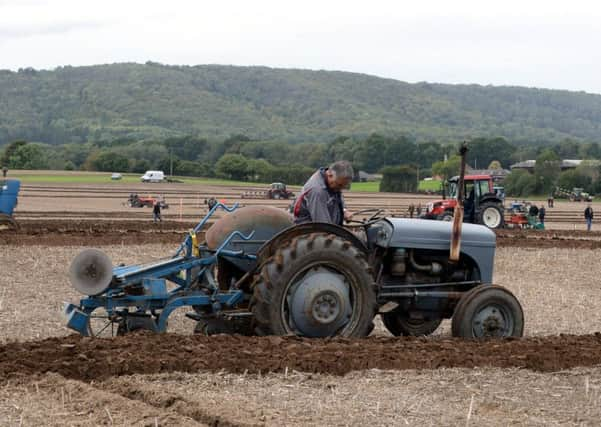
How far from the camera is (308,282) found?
9375 mm

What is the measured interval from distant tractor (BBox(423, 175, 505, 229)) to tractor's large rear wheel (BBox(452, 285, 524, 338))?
79.0 ft

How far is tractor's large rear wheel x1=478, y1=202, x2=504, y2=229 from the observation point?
34.8m

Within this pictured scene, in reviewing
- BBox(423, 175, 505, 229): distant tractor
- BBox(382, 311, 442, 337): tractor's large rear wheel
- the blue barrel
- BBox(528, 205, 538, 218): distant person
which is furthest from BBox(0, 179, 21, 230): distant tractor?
BBox(528, 205, 538, 218): distant person

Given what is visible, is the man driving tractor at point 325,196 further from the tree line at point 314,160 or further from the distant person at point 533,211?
the tree line at point 314,160

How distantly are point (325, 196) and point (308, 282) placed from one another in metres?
0.87

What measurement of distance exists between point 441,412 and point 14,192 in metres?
21.6

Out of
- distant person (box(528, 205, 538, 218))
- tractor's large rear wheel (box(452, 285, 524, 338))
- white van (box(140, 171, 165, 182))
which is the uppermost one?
tractor's large rear wheel (box(452, 285, 524, 338))

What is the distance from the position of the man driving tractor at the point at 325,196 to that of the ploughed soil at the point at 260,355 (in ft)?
4.09

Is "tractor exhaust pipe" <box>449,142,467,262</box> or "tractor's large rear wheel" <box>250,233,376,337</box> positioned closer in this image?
"tractor's large rear wheel" <box>250,233,376,337</box>

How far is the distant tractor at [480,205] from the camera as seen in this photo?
34500mm

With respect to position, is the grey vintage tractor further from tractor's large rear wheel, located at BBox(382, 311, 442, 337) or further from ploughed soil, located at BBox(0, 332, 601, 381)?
ploughed soil, located at BBox(0, 332, 601, 381)

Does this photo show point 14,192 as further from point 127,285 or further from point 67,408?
point 67,408

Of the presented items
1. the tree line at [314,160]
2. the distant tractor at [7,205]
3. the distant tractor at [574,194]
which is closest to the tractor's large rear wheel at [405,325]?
the distant tractor at [7,205]

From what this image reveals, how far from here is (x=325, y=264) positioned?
9.46 metres
